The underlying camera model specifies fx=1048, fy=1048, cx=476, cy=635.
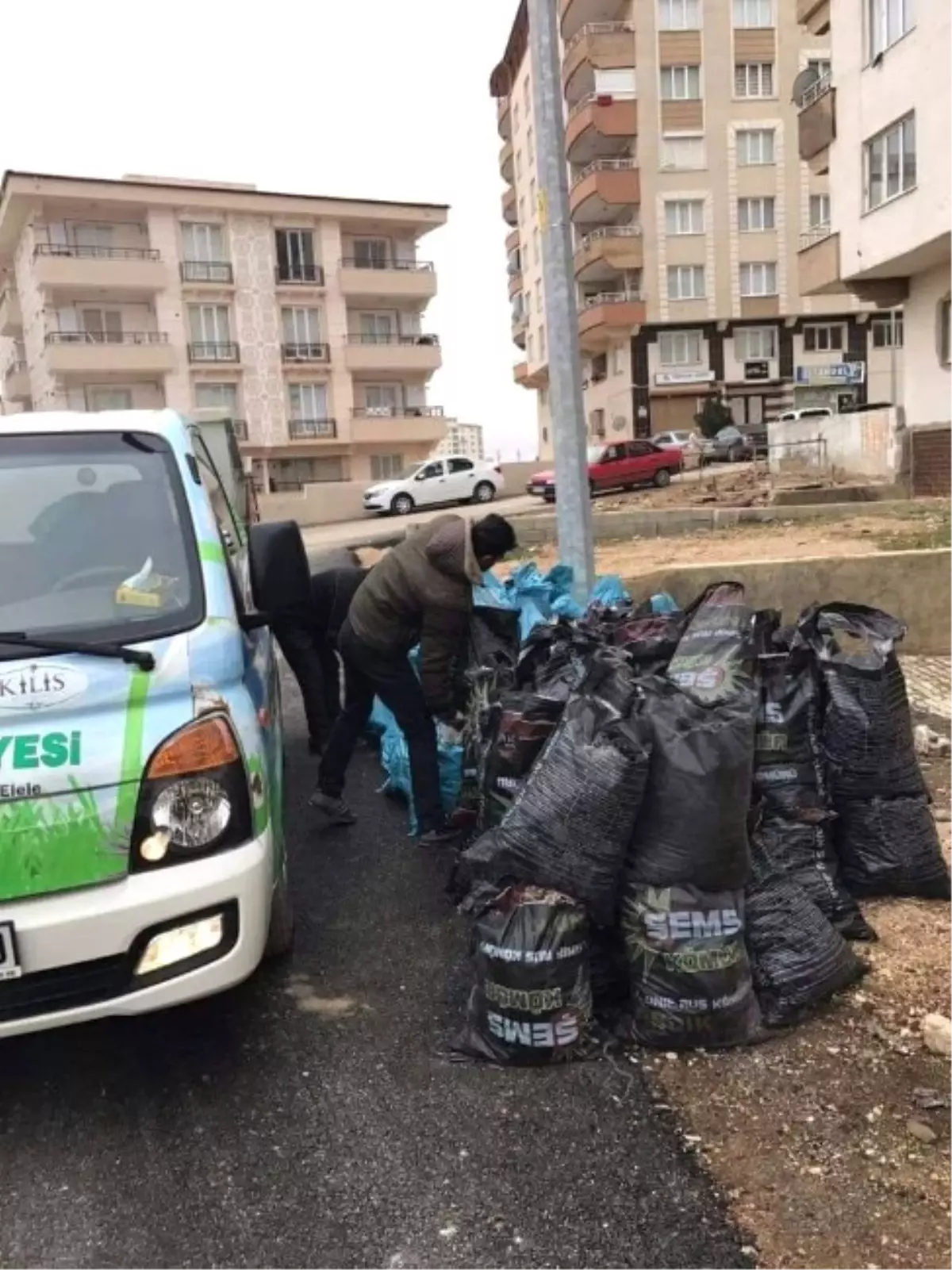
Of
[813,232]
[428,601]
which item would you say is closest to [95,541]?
[428,601]

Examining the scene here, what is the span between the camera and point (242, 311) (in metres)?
43.8

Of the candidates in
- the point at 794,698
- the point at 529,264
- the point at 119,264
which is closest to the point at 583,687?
the point at 794,698

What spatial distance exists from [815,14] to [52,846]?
83.8 feet

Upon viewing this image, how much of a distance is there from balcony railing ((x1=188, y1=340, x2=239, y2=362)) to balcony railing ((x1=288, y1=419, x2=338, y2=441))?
11.6ft

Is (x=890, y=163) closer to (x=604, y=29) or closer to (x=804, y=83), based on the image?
(x=804, y=83)

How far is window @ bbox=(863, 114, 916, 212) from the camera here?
61.8 feet

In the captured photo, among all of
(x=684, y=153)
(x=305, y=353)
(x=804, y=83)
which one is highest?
(x=684, y=153)

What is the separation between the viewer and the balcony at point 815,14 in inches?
864

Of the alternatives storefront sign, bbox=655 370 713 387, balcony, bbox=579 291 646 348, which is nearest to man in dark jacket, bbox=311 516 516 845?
balcony, bbox=579 291 646 348

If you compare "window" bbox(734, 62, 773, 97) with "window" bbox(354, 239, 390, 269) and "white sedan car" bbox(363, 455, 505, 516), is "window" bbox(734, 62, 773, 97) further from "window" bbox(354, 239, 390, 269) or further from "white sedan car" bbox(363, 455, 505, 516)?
"white sedan car" bbox(363, 455, 505, 516)

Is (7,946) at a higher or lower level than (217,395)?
lower

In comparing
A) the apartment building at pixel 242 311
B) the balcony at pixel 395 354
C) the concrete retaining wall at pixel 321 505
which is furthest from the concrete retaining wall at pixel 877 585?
the balcony at pixel 395 354

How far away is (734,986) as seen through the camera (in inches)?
118

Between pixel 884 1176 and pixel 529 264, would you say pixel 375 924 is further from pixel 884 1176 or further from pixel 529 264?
pixel 529 264
